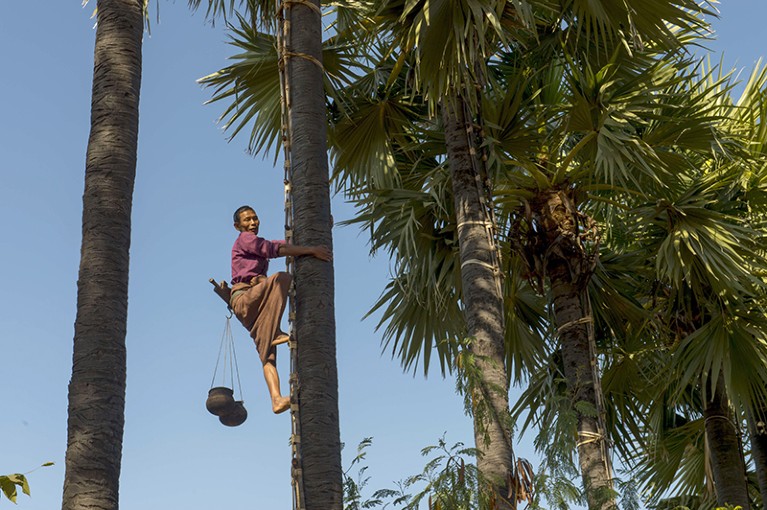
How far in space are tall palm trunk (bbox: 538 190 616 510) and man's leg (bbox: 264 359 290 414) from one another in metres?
3.98

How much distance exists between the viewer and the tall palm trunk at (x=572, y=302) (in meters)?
10.4

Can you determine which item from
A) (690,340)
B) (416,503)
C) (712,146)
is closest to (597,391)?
(690,340)

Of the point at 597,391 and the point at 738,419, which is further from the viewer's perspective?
the point at 738,419

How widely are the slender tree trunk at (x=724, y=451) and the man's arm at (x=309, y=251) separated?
23.3ft

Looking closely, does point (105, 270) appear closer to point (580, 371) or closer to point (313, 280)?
point (313, 280)

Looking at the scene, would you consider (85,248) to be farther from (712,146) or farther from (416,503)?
(712,146)

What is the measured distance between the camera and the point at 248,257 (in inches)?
304

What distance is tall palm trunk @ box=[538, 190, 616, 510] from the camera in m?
10.4

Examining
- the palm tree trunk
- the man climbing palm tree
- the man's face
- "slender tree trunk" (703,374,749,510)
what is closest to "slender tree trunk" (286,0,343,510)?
the man climbing palm tree

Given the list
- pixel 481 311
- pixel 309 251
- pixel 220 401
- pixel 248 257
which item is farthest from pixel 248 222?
pixel 481 311

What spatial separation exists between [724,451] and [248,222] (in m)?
6.94

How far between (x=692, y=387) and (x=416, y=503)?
25.1 ft

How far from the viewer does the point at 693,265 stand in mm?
11695

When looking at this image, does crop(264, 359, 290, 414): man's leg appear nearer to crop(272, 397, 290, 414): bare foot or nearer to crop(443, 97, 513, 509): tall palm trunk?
crop(272, 397, 290, 414): bare foot
